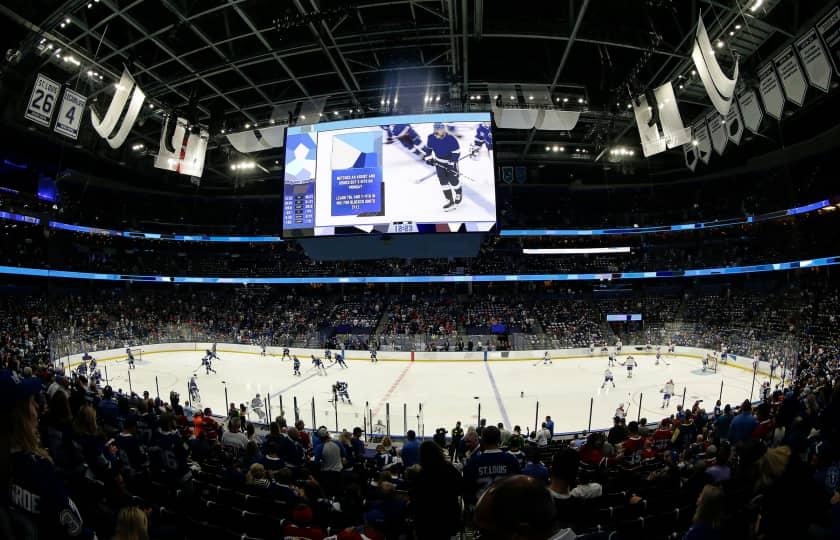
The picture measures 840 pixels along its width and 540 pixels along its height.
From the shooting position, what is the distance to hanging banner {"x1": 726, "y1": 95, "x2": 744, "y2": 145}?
14.8m

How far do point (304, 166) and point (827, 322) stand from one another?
2861 cm

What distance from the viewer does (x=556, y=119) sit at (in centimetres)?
1842

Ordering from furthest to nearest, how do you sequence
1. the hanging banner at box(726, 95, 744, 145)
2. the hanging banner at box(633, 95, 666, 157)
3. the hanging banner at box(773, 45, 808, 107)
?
the hanging banner at box(726, 95, 744, 145) → the hanging banner at box(633, 95, 666, 157) → the hanging banner at box(773, 45, 808, 107)

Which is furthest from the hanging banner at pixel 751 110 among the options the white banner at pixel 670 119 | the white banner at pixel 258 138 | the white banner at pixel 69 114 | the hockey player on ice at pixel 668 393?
the white banner at pixel 69 114

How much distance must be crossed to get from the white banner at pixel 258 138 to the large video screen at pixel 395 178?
21.8 feet

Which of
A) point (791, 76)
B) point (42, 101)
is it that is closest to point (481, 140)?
point (791, 76)

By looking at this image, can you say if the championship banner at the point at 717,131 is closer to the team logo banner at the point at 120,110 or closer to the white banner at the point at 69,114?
the team logo banner at the point at 120,110

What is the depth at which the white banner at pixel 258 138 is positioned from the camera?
61.2 feet

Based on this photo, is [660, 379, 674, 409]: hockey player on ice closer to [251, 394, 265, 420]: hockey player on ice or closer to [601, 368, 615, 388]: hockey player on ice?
[601, 368, 615, 388]: hockey player on ice

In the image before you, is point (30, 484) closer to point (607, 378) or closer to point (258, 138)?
point (258, 138)

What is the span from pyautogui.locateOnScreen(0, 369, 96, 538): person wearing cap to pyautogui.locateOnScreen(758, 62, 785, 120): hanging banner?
1701 centimetres

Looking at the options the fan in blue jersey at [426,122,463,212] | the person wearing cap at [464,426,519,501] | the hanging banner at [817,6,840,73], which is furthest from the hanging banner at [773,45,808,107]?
the person wearing cap at [464,426,519,501]

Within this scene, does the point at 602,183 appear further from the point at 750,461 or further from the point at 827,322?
the point at 750,461

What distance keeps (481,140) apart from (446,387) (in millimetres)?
12125
